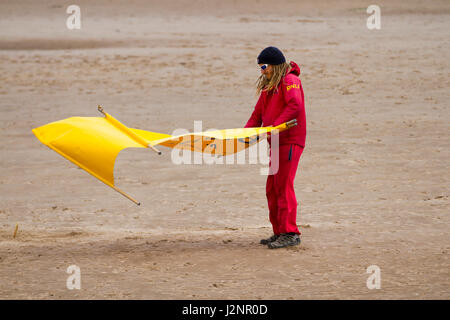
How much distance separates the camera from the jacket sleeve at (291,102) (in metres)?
6.83

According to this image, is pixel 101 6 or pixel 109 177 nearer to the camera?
pixel 109 177

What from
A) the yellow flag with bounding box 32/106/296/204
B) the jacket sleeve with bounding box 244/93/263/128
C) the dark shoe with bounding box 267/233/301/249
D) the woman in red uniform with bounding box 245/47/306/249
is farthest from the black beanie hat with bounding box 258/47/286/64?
the dark shoe with bounding box 267/233/301/249

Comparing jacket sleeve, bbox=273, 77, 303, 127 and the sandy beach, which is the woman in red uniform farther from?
the sandy beach

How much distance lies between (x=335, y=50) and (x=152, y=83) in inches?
231

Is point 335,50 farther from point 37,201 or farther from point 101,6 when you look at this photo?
point 101,6

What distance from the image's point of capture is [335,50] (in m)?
21.2

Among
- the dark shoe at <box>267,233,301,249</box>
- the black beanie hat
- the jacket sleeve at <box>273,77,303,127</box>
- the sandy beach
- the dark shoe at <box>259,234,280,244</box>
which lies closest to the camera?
the sandy beach

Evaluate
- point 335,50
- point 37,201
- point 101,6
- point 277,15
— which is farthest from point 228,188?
point 101,6

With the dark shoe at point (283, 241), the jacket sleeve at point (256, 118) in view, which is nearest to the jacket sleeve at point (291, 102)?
the jacket sleeve at point (256, 118)

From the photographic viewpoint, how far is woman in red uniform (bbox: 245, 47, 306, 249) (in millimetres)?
6879

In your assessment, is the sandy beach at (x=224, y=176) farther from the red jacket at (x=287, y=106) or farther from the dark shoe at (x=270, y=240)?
the red jacket at (x=287, y=106)

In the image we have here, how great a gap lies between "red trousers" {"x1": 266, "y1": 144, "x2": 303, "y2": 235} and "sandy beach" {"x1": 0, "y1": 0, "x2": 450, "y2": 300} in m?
0.38

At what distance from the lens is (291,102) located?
6840mm

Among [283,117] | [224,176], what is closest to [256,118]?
[283,117]
